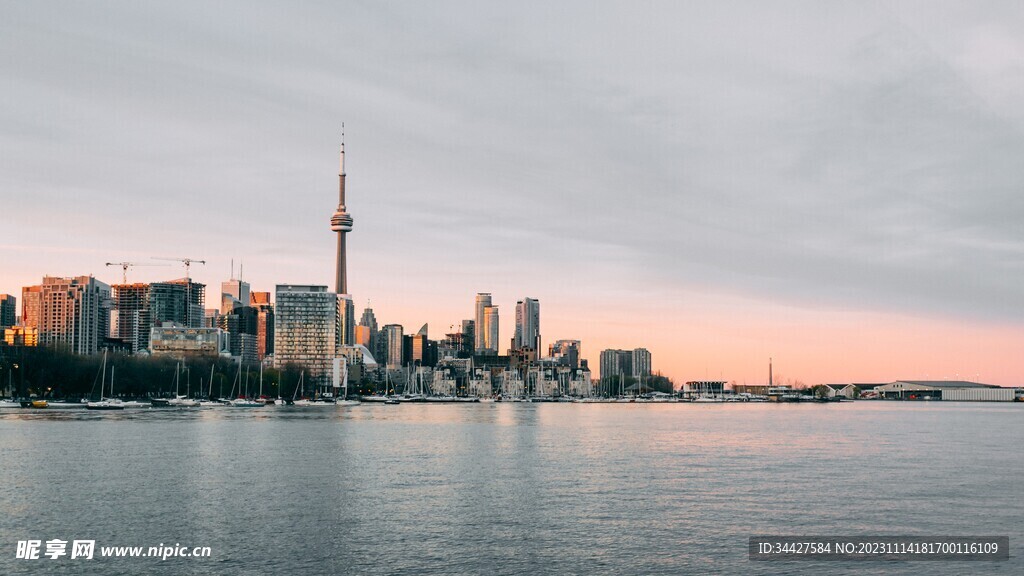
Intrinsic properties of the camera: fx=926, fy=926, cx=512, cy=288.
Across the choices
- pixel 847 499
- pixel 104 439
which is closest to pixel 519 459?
pixel 847 499

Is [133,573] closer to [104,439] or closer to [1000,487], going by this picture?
[1000,487]

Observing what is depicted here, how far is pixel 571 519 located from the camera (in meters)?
64.3

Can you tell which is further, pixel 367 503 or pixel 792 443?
pixel 792 443

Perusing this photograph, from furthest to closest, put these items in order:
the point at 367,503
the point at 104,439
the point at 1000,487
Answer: the point at 104,439, the point at 1000,487, the point at 367,503

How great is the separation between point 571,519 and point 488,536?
8.53 metres

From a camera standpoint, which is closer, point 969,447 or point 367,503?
Answer: point 367,503

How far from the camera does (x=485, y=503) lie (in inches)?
2827

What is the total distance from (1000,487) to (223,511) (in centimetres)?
6619

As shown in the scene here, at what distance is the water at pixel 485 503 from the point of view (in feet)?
168

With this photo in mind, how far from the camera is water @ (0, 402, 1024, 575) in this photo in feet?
168

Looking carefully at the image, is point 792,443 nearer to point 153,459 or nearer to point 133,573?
point 153,459

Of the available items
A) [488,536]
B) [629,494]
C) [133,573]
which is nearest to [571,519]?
[488,536]

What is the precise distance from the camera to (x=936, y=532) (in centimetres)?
5969

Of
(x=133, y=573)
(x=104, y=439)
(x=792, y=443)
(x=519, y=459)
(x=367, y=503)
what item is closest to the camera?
(x=133, y=573)
